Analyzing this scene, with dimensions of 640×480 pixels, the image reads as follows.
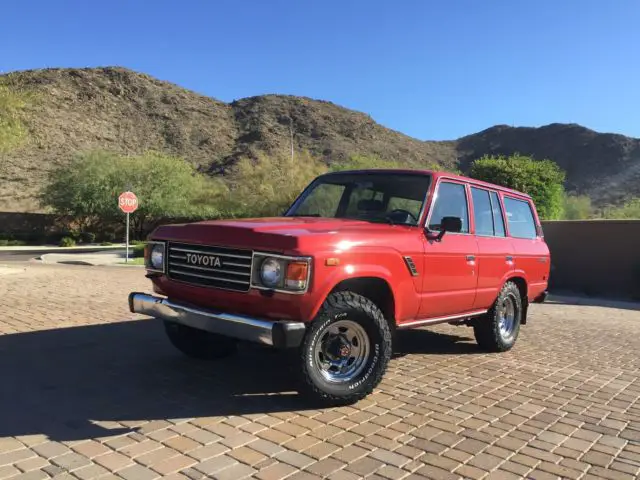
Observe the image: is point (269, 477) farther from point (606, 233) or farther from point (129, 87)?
point (129, 87)

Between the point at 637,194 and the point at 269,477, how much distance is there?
72.4m

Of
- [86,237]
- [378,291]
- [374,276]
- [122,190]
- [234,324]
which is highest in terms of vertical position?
[122,190]

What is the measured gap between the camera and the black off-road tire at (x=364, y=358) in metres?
4.30

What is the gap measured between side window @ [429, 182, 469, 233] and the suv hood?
0.45m

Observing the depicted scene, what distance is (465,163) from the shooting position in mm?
87250

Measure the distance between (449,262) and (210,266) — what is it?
2347mm

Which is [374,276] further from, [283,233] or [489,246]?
[489,246]

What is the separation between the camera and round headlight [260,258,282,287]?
417 centimetres

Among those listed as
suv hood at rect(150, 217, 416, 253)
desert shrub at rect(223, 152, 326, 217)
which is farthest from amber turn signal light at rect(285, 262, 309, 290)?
desert shrub at rect(223, 152, 326, 217)

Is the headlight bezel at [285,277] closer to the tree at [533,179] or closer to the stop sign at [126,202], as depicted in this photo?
the stop sign at [126,202]

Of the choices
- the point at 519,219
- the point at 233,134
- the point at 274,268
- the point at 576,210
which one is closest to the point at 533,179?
the point at 576,210

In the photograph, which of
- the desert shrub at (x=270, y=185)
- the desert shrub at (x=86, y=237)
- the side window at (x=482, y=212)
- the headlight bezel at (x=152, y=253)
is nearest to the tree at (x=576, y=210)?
the desert shrub at (x=270, y=185)

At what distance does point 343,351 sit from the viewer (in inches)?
183

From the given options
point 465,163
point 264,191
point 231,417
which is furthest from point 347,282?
point 465,163
